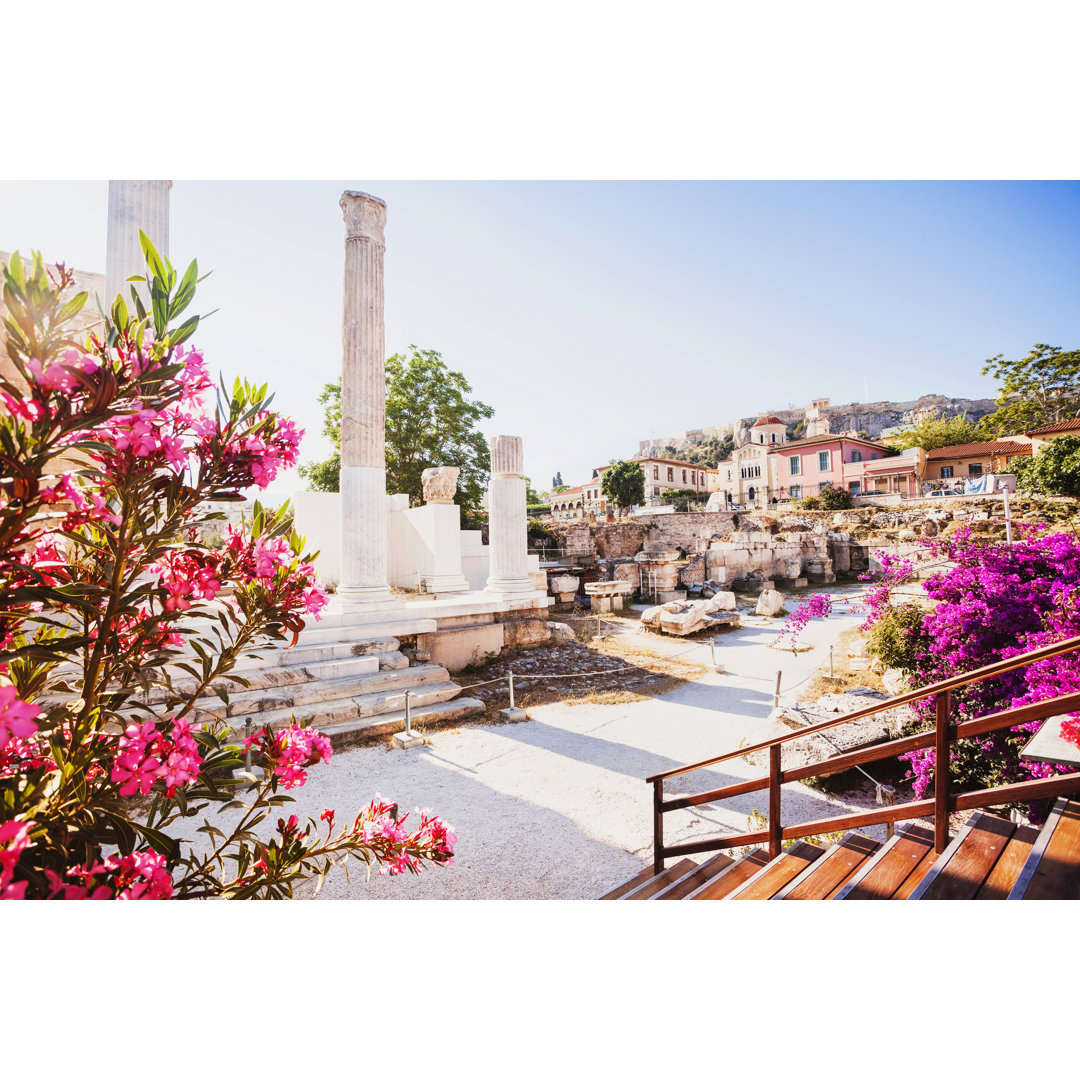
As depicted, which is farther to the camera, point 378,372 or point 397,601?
point 378,372

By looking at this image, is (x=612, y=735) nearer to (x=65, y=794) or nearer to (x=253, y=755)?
(x=253, y=755)

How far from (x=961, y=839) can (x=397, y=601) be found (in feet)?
18.6

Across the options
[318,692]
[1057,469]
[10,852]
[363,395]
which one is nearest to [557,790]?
[318,692]

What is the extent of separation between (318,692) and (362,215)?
20.0ft

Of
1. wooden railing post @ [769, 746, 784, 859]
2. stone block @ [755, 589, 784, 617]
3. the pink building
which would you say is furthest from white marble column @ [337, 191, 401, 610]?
the pink building

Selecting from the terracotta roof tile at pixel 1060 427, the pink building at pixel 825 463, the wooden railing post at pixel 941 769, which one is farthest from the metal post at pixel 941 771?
the pink building at pixel 825 463

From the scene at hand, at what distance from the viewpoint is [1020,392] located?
11141mm

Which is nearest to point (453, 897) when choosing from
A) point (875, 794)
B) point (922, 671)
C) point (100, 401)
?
point (100, 401)

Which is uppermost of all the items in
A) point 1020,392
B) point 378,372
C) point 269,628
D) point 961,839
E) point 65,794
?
point 1020,392

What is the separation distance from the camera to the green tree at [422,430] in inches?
628

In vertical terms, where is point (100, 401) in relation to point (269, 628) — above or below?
above

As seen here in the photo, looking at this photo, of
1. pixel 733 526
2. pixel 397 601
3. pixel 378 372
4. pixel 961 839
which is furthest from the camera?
pixel 733 526

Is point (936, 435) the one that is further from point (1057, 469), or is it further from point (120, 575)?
point (120, 575)

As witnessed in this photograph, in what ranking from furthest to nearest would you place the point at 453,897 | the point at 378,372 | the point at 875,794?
the point at 378,372 → the point at 875,794 → the point at 453,897
